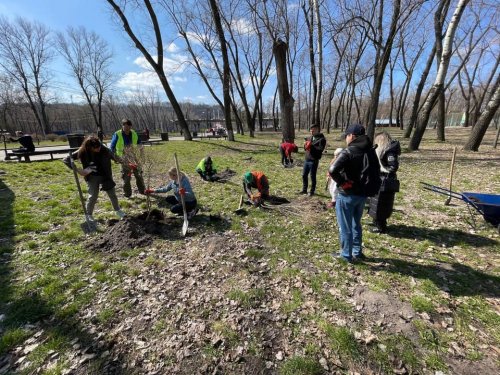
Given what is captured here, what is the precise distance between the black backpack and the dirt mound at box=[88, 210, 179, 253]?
3639 millimetres

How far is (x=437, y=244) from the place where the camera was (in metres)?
4.50

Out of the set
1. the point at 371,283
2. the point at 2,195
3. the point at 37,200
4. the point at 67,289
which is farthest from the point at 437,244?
the point at 2,195

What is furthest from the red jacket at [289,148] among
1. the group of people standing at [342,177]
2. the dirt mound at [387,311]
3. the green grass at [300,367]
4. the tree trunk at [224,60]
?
the tree trunk at [224,60]

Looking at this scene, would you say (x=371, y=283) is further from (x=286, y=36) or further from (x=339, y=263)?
(x=286, y=36)

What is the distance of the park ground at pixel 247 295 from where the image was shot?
99.6 inches

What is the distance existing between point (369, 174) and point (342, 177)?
0.35m

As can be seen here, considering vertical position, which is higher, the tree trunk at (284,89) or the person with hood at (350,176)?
the tree trunk at (284,89)

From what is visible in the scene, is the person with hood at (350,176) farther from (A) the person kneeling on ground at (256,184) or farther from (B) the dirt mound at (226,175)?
(B) the dirt mound at (226,175)

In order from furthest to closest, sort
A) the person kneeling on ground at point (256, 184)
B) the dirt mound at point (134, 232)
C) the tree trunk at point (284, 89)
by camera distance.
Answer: the tree trunk at point (284, 89) < the person kneeling on ground at point (256, 184) < the dirt mound at point (134, 232)

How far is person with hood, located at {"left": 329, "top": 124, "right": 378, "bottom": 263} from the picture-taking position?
332 cm

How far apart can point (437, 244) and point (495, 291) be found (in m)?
1.27

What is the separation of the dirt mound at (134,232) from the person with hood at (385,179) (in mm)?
4041

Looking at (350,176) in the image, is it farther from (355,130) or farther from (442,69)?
(442,69)

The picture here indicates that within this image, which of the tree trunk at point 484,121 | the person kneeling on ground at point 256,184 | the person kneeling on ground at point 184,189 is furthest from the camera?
the tree trunk at point 484,121
